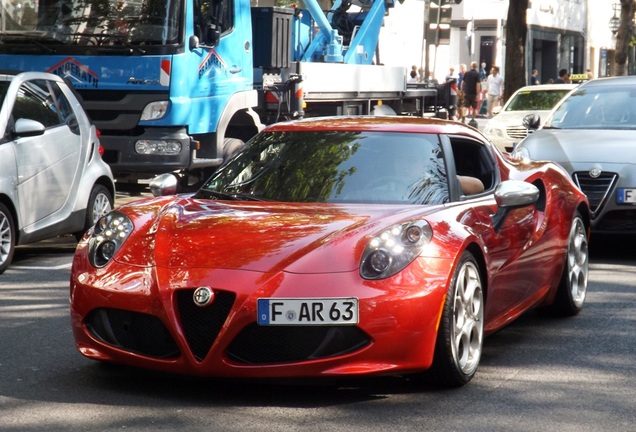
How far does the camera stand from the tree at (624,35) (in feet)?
130

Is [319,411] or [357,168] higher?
[357,168]

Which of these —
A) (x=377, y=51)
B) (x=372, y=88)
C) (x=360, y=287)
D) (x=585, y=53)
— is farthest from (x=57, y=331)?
(x=585, y=53)

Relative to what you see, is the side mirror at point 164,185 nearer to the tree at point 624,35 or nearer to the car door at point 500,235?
the car door at point 500,235

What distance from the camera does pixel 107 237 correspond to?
6.07 meters

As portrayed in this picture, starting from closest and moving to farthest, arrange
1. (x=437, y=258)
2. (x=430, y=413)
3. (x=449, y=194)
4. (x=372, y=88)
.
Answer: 1. (x=430, y=413)
2. (x=437, y=258)
3. (x=449, y=194)
4. (x=372, y=88)

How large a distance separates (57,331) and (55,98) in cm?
403

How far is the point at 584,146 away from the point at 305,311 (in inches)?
252

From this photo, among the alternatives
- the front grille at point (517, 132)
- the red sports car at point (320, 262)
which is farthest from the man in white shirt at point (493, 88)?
the red sports car at point (320, 262)

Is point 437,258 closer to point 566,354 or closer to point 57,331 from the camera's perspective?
point 566,354

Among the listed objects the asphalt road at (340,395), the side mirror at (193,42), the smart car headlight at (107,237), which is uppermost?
the side mirror at (193,42)

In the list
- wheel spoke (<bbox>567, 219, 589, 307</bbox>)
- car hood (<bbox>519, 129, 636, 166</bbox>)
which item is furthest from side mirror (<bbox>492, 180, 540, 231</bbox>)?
car hood (<bbox>519, 129, 636, 166</bbox>)

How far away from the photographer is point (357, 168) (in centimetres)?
664

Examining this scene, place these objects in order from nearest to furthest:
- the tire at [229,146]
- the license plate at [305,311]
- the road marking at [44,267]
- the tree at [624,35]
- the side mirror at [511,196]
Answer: the license plate at [305,311] < the side mirror at [511,196] < the road marking at [44,267] < the tire at [229,146] < the tree at [624,35]

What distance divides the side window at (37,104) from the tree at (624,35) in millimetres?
31153
